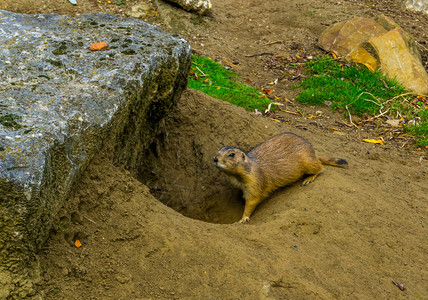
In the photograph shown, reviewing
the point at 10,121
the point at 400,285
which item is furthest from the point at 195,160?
the point at 10,121

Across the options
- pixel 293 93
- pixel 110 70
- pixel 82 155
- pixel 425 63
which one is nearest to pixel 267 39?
pixel 293 93

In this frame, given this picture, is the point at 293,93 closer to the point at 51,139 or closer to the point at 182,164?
the point at 182,164

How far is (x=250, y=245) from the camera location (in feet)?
12.5

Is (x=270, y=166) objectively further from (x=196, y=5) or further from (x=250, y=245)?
(x=196, y=5)

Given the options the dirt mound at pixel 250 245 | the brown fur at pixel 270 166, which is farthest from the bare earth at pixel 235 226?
the brown fur at pixel 270 166

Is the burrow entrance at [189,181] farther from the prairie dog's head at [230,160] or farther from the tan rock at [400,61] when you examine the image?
the tan rock at [400,61]

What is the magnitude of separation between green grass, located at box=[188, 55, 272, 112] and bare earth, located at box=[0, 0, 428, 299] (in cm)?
59

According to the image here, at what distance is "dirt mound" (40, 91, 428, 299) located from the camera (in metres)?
3.20

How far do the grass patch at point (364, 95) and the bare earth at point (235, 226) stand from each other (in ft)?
1.98

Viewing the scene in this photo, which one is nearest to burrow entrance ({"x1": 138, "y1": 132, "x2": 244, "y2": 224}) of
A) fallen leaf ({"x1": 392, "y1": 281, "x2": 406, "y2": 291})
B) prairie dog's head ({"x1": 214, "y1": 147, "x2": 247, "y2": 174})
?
prairie dog's head ({"x1": 214, "y1": 147, "x2": 247, "y2": 174})

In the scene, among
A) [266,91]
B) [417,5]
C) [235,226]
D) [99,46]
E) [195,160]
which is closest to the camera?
[235,226]

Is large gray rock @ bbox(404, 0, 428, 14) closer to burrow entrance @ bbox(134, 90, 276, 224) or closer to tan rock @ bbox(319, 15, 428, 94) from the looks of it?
tan rock @ bbox(319, 15, 428, 94)

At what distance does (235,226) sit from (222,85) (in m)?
4.61

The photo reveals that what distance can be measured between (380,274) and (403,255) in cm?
44
